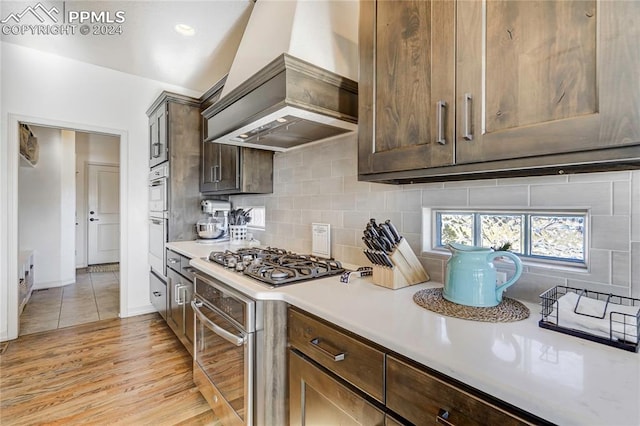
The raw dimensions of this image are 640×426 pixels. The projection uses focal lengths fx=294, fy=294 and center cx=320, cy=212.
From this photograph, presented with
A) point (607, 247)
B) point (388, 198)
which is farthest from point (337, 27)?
point (607, 247)

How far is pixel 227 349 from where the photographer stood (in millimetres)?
1422

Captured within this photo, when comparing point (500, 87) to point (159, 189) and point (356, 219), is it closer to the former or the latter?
point (356, 219)

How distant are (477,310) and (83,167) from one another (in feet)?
22.9

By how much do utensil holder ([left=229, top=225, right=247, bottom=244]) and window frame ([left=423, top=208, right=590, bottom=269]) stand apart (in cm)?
Answer: 178

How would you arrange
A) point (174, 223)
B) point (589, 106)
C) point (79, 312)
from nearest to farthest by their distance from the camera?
point (589, 106)
point (174, 223)
point (79, 312)

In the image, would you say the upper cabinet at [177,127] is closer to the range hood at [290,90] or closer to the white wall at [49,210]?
the range hood at [290,90]

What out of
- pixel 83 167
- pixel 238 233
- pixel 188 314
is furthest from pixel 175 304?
pixel 83 167

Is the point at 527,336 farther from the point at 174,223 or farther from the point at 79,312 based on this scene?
the point at 79,312

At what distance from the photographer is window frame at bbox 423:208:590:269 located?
0.98 metres

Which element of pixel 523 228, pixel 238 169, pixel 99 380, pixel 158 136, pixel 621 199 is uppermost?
pixel 158 136

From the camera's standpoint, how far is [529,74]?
800 millimetres

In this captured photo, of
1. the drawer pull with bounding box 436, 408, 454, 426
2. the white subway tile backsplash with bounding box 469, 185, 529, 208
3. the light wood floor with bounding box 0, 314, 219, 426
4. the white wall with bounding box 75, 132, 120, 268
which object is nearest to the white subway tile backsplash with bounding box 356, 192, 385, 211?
the white subway tile backsplash with bounding box 469, 185, 529, 208

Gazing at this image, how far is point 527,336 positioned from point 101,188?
23.2ft

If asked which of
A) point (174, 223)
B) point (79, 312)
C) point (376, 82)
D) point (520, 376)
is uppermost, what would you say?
point (376, 82)
